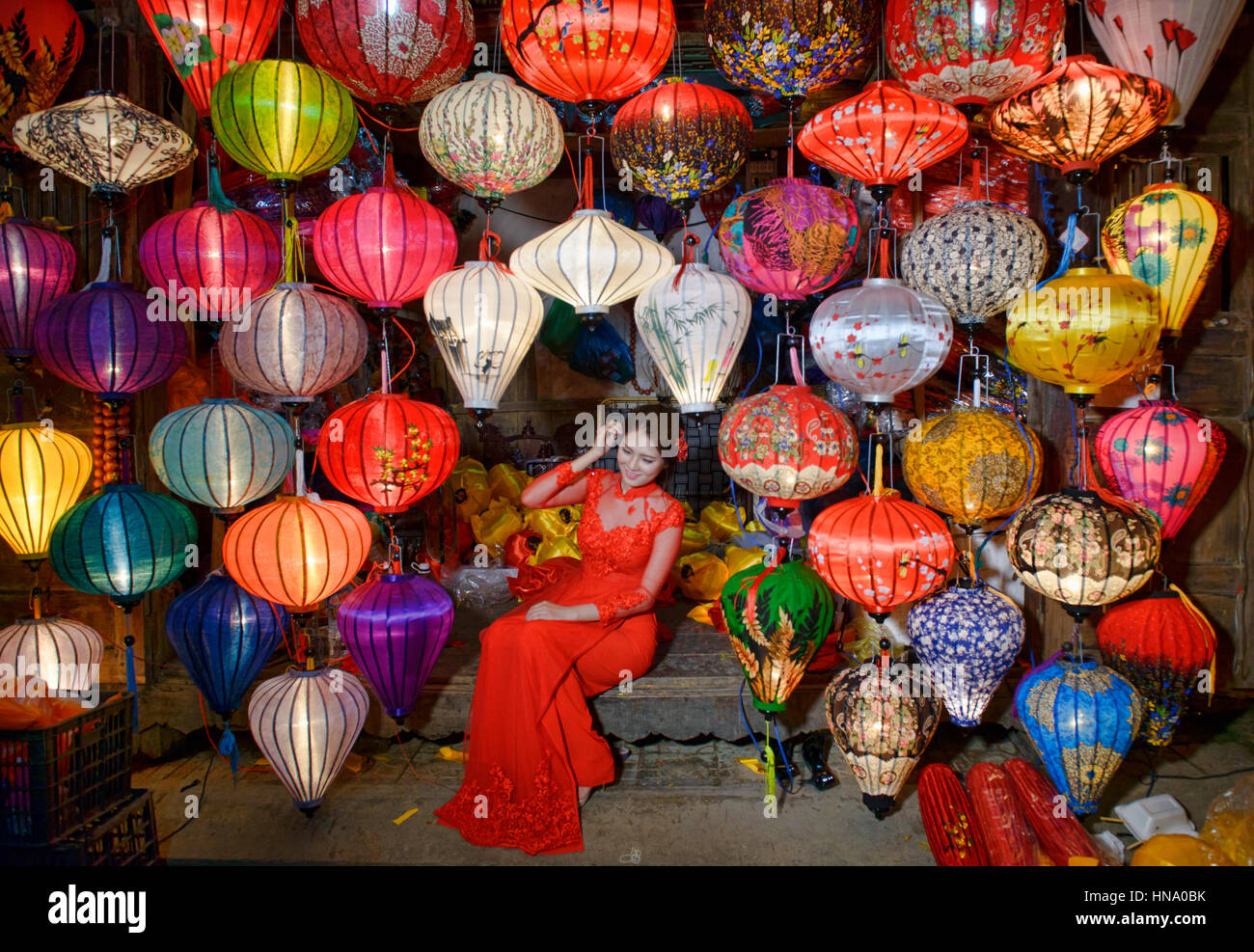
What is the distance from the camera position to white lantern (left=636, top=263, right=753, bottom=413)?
7.77 feet

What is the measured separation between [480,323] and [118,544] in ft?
4.60

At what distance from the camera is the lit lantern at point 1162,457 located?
264 cm

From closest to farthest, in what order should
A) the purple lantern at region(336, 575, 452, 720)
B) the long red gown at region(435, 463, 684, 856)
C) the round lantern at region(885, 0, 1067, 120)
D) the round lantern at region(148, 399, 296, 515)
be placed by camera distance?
the round lantern at region(885, 0, 1067, 120) → the round lantern at region(148, 399, 296, 515) → the purple lantern at region(336, 575, 452, 720) → the long red gown at region(435, 463, 684, 856)

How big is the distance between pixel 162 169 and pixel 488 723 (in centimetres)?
228

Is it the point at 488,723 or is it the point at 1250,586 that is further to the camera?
the point at 1250,586

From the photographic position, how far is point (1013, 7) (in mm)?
2154

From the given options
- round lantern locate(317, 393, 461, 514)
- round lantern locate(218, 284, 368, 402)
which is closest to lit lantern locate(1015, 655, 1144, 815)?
round lantern locate(317, 393, 461, 514)

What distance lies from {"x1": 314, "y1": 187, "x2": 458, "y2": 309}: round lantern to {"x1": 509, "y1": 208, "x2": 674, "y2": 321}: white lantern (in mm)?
309

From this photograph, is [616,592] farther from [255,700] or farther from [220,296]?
[220,296]

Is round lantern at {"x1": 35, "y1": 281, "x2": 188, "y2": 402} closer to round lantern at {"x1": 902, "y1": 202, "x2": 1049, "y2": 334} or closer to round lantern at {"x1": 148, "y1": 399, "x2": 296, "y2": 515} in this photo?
round lantern at {"x1": 148, "y1": 399, "x2": 296, "y2": 515}

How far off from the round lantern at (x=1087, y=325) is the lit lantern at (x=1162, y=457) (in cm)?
34

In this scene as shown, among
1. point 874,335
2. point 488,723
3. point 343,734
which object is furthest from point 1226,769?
point 343,734

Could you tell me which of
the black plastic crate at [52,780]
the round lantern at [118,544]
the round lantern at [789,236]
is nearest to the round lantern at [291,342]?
the round lantern at [118,544]

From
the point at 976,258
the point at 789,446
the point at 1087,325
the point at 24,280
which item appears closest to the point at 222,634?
the point at 24,280
